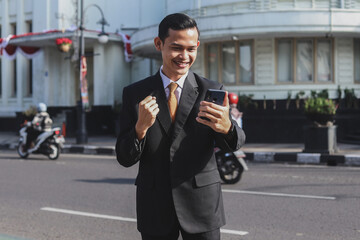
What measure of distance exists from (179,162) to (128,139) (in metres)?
0.25

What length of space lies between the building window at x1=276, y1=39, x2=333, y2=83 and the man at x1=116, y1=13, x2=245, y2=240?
17.2m

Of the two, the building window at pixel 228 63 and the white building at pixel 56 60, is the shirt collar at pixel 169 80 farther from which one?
the white building at pixel 56 60

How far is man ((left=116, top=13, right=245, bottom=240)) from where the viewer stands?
2.32 m

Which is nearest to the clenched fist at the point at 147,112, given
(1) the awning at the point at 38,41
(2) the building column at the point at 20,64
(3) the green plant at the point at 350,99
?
(3) the green plant at the point at 350,99

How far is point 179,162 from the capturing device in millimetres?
2350

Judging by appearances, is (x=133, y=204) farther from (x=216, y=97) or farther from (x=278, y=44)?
(x=278, y=44)

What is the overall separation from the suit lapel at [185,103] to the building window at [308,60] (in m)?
17.2

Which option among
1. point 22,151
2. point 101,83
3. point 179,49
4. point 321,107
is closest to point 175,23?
point 179,49

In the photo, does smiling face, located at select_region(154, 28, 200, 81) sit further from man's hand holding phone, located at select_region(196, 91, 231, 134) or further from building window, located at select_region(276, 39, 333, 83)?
building window, located at select_region(276, 39, 333, 83)

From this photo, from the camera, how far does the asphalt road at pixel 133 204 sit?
555 centimetres

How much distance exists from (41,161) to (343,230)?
965cm

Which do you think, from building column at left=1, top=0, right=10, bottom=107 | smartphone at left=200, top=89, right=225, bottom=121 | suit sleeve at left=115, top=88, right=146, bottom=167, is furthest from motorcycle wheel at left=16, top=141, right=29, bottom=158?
building column at left=1, top=0, right=10, bottom=107

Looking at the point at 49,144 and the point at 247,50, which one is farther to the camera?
the point at 247,50

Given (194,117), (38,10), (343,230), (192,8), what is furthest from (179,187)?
(38,10)
